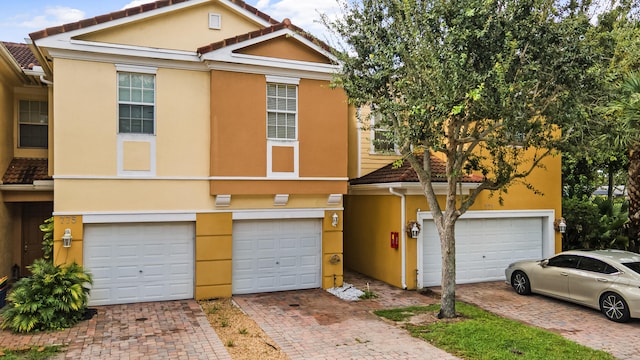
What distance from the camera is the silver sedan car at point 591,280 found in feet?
33.2

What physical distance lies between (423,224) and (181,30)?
8633 millimetres

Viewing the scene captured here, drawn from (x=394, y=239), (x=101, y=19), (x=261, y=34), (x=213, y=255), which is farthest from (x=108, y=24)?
(x=394, y=239)

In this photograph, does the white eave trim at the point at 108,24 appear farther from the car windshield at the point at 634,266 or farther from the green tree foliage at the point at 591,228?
the green tree foliage at the point at 591,228

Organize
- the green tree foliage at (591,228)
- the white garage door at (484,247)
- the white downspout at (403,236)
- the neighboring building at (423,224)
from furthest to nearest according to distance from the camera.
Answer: the green tree foliage at (591,228), the white garage door at (484,247), the neighboring building at (423,224), the white downspout at (403,236)

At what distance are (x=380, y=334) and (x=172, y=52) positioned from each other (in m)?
8.25

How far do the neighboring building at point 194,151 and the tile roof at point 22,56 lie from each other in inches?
70.0

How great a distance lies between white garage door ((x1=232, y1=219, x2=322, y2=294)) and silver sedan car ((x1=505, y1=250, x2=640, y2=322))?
5785 millimetres

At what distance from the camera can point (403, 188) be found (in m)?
13.1

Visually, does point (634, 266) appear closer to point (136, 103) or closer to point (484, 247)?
point (484, 247)

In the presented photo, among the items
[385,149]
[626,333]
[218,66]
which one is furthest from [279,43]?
[626,333]

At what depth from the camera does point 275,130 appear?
486 inches

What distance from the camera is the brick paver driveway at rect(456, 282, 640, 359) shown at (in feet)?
29.0

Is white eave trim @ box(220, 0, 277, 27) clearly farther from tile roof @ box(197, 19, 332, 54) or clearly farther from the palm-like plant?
the palm-like plant

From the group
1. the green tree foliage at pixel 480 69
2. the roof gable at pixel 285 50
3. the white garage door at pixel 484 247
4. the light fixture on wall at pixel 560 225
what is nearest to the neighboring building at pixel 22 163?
the roof gable at pixel 285 50
